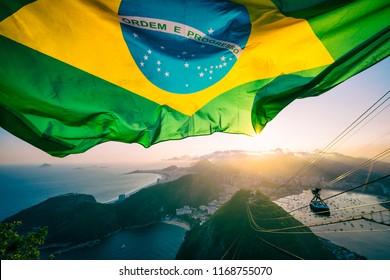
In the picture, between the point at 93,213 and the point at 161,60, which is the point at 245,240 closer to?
the point at 161,60

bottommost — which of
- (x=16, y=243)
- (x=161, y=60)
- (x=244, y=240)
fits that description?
(x=244, y=240)

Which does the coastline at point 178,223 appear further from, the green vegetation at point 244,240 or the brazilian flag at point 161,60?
the brazilian flag at point 161,60

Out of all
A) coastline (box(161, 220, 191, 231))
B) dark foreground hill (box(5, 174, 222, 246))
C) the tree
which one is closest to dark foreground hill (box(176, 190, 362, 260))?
coastline (box(161, 220, 191, 231))

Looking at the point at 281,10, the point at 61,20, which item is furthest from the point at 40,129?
the point at 281,10

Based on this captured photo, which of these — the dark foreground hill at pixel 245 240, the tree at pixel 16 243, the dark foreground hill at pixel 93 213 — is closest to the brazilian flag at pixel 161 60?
the tree at pixel 16 243

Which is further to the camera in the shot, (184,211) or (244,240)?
(184,211)

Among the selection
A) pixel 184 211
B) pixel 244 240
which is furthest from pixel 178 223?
pixel 244 240
